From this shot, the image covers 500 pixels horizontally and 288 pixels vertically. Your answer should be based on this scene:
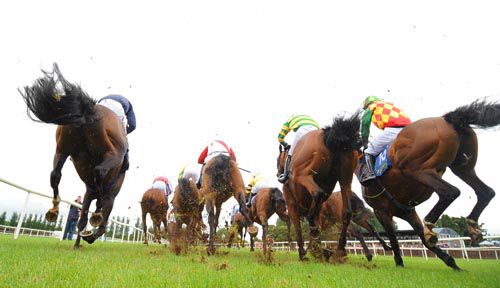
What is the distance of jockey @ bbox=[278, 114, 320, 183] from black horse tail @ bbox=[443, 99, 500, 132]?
2.73 metres

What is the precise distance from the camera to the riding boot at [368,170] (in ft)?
19.8

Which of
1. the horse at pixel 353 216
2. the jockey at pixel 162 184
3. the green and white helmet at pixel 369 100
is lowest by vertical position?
the horse at pixel 353 216

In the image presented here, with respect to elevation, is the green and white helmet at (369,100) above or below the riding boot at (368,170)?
above

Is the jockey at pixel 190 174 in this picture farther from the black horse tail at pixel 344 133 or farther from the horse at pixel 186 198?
the black horse tail at pixel 344 133

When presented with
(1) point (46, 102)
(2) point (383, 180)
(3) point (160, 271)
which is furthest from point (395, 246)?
(1) point (46, 102)

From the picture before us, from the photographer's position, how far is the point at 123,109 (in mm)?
6199

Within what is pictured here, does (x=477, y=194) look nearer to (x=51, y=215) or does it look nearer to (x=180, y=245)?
(x=180, y=245)

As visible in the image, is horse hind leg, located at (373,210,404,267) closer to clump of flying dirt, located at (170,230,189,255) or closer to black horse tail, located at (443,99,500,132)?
black horse tail, located at (443,99,500,132)

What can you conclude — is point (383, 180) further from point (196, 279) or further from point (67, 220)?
point (67, 220)

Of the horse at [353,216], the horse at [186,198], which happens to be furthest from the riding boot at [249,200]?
the horse at [353,216]

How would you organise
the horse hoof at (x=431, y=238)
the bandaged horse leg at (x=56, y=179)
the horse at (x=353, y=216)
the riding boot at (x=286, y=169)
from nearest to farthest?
the horse hoof at (x=431, y=238)
the bandaged horse leg at (x=56, y=179)
the riding boot at (x=286, y=169)
the horse at (x=353, y=216)

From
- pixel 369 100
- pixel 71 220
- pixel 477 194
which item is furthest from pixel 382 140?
pixel 71 220

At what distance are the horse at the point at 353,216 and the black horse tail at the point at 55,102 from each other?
645cm

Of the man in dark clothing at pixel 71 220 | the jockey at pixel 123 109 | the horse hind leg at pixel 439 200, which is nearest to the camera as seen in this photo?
the horse hind leg at pixel 439 200
